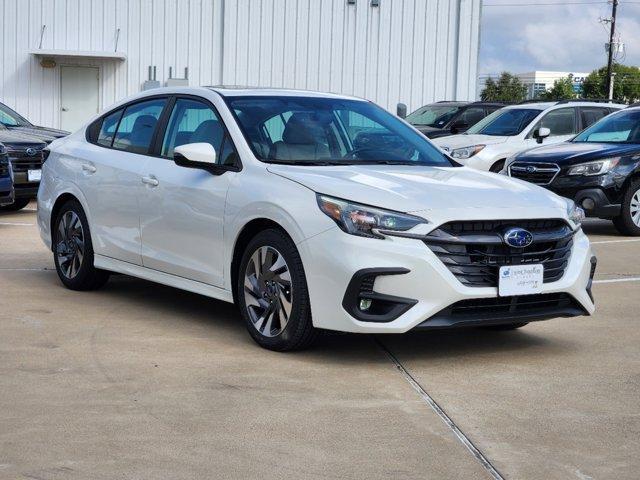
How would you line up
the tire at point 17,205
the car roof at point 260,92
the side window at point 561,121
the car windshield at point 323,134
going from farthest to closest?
the side window at point 561,121 < the tire at point 17,205 < the car roof at point 260,92 < the car windshield at point 323,134

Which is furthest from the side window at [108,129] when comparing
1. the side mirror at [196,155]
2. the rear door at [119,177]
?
the side mirror at [196,155]

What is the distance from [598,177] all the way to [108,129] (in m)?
6.93

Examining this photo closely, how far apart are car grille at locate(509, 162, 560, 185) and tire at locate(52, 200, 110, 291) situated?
676 cm

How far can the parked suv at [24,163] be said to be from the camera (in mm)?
14922

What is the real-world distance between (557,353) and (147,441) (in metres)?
2.91

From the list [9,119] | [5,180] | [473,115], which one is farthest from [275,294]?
[473,115]

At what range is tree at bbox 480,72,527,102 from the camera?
4434 inches

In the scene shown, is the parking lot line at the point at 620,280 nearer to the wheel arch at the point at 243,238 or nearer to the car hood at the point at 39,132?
the wheel arch at the point at 243,238

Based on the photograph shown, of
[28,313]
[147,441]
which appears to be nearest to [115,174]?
[28,313]

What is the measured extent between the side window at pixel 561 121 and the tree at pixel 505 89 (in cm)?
9478

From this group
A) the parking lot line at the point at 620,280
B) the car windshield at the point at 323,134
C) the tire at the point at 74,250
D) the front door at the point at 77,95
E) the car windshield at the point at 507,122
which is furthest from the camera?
the front door at the point at 77,95

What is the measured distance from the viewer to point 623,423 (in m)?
5.20

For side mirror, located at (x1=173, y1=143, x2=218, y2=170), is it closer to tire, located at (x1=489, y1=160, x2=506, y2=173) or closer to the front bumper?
the front bumper

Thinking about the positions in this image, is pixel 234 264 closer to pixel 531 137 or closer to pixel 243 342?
pixel 243 342
